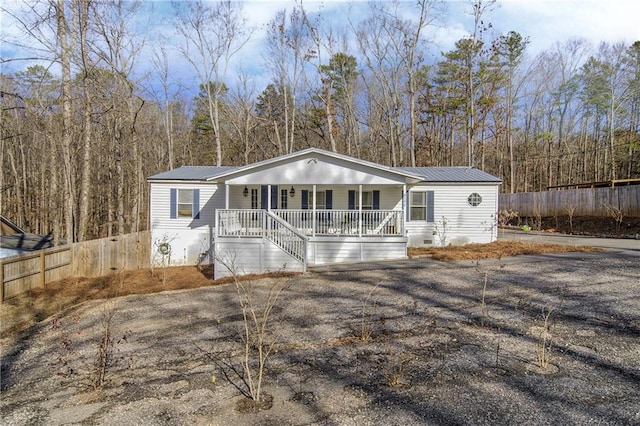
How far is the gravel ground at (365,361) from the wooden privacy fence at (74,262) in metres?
2.25

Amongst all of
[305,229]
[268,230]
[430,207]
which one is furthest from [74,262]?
[430,207]

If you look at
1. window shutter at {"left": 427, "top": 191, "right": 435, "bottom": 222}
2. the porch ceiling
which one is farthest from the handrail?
window shutter at {"left": 427, "top": 191, "right": 435, "bottom": 222}

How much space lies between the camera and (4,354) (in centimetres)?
582

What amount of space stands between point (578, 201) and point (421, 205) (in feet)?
38.7

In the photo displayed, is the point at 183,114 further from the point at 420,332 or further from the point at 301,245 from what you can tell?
the point at 420,332

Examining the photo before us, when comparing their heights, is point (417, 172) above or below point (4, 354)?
above

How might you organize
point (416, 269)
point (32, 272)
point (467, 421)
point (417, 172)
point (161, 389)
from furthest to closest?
point (417, 172)
point (416, 269)
point (32, 272)
point (161, 389)
point (467, 421)

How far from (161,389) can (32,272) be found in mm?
8140

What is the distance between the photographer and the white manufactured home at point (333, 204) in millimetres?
12836

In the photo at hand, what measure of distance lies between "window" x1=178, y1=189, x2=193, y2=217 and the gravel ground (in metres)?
7.23

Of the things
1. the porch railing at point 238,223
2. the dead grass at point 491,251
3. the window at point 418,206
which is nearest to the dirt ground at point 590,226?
the dead grass at point 491,251

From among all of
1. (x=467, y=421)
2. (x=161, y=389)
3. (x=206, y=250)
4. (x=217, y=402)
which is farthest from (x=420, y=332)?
(x=206, y=250)

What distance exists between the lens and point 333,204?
15258 millimetres

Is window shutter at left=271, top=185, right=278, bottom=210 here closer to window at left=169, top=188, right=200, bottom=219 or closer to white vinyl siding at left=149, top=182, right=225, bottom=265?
white vinyl siding at left=149, top=182, right=225, bottom=265
